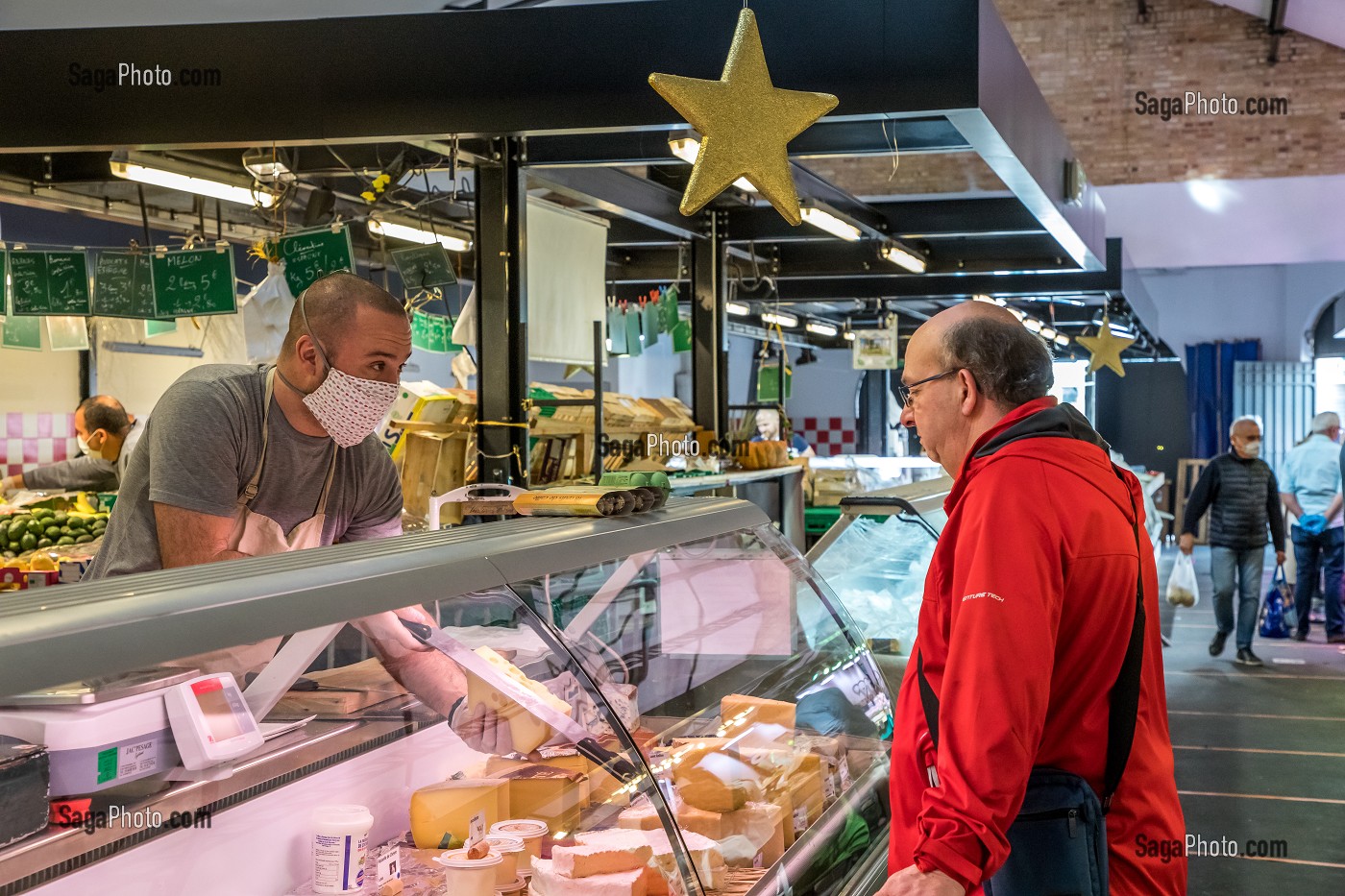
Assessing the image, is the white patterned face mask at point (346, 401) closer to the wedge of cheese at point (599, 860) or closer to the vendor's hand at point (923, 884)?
the wedge of cheese at point (599, 860)

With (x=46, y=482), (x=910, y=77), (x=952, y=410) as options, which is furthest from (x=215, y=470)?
(x=46, y=482)

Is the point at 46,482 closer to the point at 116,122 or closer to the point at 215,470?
the point at 116,122

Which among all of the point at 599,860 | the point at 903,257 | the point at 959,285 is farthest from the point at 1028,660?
the point at 959,285

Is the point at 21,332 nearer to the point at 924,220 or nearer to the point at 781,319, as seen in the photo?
the point at 924,220

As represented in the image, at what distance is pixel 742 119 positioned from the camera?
12.5 ft

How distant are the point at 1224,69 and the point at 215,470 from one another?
36.0 ft

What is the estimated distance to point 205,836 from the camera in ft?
6.31

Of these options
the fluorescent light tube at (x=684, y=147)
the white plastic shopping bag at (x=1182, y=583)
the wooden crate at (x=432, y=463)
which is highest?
the fluorescent light tube at (x=684, y=147)

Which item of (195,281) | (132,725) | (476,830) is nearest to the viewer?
(132,725)

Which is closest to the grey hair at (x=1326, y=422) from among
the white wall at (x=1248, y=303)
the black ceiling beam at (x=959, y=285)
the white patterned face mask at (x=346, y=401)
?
the black ceiling beam at (x=959, y=285)

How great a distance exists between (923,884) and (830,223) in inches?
267

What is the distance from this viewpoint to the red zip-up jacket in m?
1.86

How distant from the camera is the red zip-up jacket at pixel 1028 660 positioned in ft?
6.09

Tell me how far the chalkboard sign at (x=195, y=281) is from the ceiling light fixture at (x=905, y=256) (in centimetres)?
520
